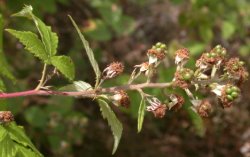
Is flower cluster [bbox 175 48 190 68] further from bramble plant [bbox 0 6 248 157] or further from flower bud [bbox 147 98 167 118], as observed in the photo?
flower bud [bbox 147 98 167 118]

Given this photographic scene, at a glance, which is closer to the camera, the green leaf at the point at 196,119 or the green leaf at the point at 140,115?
the green leaf at the point at 140,115

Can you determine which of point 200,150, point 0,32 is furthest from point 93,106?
point 0,32

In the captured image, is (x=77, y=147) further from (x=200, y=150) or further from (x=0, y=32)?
(x=0, y=32)

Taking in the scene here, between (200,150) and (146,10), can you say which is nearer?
(200,150)

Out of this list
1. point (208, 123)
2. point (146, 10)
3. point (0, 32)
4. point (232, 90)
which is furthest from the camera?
point (146, 10)

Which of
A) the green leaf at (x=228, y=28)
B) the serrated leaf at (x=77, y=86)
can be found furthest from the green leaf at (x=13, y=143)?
the green leaf at (x=228, y=28)

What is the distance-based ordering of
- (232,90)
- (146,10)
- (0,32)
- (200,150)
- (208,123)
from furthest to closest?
1. (146,10)
2. (200,150)
3. (208,123)
4. (0,32)
5. (232,90)

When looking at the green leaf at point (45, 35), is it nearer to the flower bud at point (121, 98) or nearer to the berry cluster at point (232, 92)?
the flower bud at point (121, 98)

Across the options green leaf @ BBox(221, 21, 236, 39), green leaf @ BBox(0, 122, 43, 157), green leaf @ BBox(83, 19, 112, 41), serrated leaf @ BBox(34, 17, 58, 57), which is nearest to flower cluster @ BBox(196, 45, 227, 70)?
serrated leaf @ BBox(34, 17, 58, 57)
